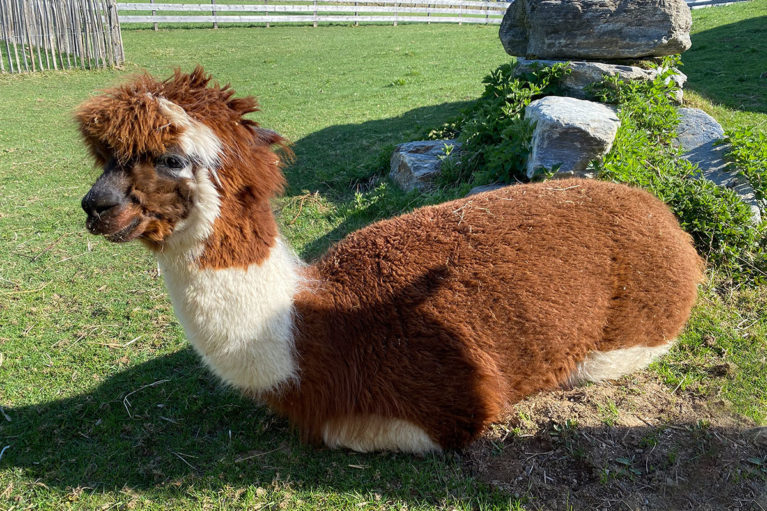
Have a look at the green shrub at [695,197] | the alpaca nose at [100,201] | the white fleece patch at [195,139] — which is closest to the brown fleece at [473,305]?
the white fleece patch at [195,139]

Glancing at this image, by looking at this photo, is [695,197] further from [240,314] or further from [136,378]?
[136,378]

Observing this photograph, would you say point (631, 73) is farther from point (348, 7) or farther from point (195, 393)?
point (348, 7)

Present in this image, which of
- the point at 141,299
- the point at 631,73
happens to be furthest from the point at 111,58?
the point at 631,73

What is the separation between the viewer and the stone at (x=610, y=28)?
553 cm

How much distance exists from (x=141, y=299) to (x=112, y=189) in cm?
243

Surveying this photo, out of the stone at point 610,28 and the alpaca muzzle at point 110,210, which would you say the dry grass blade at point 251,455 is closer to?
the alpaca muzzle at point 110,210

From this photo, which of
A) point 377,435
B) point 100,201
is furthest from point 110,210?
point 377,435

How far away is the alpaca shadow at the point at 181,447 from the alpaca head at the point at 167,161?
2.85ft

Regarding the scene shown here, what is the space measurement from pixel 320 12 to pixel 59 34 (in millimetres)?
14602

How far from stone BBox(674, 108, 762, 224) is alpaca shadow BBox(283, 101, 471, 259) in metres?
2.45

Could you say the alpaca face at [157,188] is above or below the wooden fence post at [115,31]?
below

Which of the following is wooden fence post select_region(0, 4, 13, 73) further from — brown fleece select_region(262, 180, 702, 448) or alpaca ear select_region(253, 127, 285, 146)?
brown fleece select_region(262, 180, 702, 448)

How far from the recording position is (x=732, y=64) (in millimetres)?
10031

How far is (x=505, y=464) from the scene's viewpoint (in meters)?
2.63
